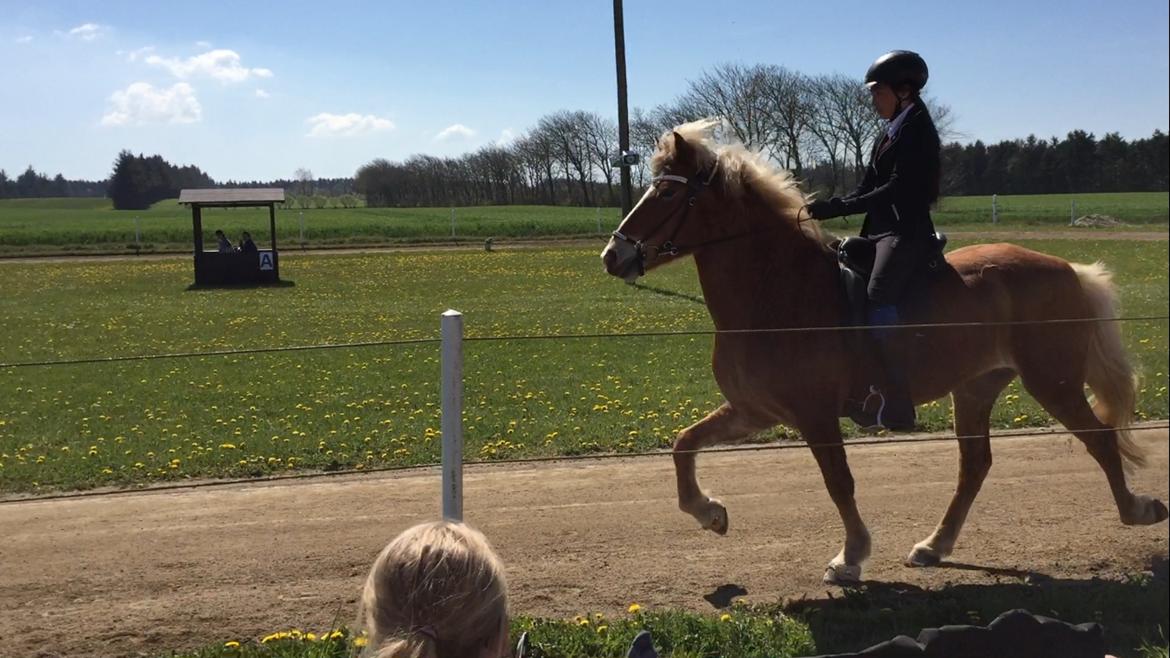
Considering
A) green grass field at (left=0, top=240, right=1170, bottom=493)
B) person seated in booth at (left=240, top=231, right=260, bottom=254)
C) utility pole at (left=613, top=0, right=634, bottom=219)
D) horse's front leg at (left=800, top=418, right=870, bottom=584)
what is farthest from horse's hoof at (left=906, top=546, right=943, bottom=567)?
person seated in booth at (left=240, top=231, right=260, bottom=254)

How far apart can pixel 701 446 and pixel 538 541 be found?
3.61 ft

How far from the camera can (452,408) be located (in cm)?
413

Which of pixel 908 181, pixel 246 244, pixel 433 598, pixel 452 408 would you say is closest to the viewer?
pixel 433 598

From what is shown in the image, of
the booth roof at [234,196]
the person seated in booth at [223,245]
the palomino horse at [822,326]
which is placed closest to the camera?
the palomino horse at [822,326]

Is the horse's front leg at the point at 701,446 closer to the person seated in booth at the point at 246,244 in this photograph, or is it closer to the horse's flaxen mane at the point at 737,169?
the horse's flaxen mane at the point at 737,169

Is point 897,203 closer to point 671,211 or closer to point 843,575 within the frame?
point 671,211

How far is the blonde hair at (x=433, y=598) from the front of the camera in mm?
1941

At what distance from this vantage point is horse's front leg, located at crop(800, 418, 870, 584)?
485 centimetres

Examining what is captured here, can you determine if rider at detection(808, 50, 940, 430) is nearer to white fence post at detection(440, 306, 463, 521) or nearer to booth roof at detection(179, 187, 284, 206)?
white fence post at detection(440, 306, 463, 521)

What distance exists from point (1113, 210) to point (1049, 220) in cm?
747

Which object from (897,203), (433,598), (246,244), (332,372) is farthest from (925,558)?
(246,244)

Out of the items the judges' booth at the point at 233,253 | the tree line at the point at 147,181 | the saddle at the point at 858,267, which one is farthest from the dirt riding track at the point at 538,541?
the judges' booth at the point at 233,253

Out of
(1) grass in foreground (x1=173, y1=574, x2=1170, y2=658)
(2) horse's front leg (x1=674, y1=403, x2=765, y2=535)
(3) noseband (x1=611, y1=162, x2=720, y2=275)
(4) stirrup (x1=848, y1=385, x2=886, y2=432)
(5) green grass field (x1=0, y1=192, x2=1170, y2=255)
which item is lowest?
(1) grass in foreground (x1=173, y1=574, x2=1170, y2=658)

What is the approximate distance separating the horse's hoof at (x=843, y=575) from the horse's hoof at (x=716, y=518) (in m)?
0.59
